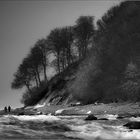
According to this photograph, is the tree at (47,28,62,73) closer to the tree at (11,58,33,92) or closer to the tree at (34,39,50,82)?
the tree at (34,39,50,82)

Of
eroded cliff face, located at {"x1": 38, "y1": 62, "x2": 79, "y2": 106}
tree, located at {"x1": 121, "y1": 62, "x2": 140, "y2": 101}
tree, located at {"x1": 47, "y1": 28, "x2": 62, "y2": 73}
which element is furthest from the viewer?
tree, located at {"x1": 47, "y1": 28, "x2": 62, "y2": 73}

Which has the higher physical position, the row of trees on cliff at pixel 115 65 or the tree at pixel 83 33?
the tree at pixel 83 33

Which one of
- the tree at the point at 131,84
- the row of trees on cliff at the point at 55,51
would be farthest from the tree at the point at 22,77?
the tree at the point at 131,84

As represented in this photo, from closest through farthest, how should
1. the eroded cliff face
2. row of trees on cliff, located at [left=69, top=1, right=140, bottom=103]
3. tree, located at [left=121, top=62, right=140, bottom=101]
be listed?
tree, located at [left=121, top=62, right=140, bottom=101] → row of trees on cliff, located at [left=69, top=1, right=140, bottom=103] → the eroded cliff face

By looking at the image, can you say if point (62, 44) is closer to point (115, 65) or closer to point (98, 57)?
point (98, 57)

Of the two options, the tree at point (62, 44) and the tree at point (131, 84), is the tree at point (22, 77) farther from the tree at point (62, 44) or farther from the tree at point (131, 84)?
the tree at point (131, 84)

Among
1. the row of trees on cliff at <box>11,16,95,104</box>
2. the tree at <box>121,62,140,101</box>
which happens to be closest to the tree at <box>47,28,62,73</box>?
the row of trees on cliff at <box>11,16,95,104</box>

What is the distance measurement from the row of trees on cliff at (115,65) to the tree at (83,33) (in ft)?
38.9

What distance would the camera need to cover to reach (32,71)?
245ft

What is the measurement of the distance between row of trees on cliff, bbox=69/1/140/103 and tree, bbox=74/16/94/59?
1184 centimetres

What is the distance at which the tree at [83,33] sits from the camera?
2852 inches

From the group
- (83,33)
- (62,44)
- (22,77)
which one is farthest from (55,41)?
(22,77)

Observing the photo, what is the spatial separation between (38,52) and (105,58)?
25024 millimetres

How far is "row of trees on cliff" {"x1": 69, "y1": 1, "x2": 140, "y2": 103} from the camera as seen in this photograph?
4282cm
